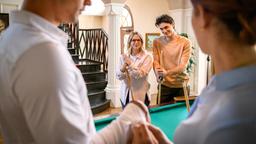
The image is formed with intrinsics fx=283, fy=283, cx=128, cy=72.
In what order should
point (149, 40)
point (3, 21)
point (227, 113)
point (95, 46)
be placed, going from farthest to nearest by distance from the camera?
point (149, 40)
point (95, 46)
point (3, 21)
point (227, 113)

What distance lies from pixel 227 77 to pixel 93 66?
5960 mm

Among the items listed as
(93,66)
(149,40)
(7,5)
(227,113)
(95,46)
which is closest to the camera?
(227,113)

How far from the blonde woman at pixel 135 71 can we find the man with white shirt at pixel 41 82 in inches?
102

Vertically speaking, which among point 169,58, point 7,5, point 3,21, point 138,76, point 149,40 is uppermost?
point 7,5

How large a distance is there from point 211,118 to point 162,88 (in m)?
2.86

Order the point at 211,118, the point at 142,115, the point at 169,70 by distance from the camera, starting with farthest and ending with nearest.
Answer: the point at 169,70, the point at 142,115, the point at 211,118

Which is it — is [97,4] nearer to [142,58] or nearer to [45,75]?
[142,58]

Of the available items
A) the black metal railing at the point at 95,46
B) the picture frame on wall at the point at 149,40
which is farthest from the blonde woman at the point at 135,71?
the picture frame on wall at the point at 149,40

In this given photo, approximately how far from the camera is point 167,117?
236 centimetres

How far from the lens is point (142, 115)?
1.16 metres

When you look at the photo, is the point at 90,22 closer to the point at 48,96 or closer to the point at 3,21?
the point at 3,21

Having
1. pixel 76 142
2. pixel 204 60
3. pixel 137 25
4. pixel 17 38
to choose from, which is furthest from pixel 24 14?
pixel 137 25

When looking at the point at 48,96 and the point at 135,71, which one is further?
the point at 135,71

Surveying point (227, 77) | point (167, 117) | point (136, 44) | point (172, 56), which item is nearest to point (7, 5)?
point (136, 44)
